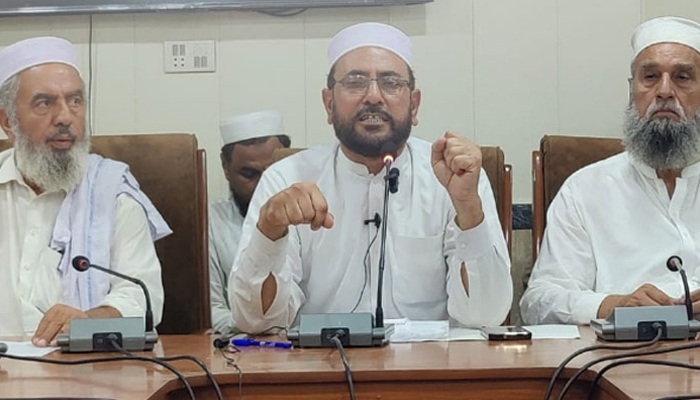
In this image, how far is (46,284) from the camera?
2467 mm

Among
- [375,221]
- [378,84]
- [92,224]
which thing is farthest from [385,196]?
[92,224]

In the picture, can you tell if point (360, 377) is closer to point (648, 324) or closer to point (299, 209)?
point (299, 209)

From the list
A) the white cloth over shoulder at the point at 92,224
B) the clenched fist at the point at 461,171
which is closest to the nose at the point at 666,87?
the clenched fist at the point at 461,171

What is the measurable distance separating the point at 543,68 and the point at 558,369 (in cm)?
196

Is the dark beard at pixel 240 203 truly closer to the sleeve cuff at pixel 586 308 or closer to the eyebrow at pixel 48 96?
the eyebrow at pixel 48 96

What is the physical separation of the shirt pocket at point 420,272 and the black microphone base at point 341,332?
1.73 feet

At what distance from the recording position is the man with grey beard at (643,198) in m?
2.50

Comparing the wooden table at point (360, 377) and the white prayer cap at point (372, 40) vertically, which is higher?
the white prayer cap at point (372, 40)

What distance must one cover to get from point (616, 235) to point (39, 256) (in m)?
1.57

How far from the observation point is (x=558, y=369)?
5.04ft

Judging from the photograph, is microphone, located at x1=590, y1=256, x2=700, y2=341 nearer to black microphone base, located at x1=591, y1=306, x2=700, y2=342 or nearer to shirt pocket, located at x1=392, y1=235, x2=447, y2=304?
black microphone base, located at x1=591, y1=306, x2=700, y2=342

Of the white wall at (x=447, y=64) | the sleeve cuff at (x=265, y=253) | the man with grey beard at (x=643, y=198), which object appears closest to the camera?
the sleeve cuff at (x=265, y=253)

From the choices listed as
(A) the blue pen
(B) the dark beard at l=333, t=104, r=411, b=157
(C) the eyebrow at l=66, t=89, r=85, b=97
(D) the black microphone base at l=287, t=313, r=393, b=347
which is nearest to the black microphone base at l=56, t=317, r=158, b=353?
(A) the blue pen

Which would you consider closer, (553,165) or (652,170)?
(652,170)
